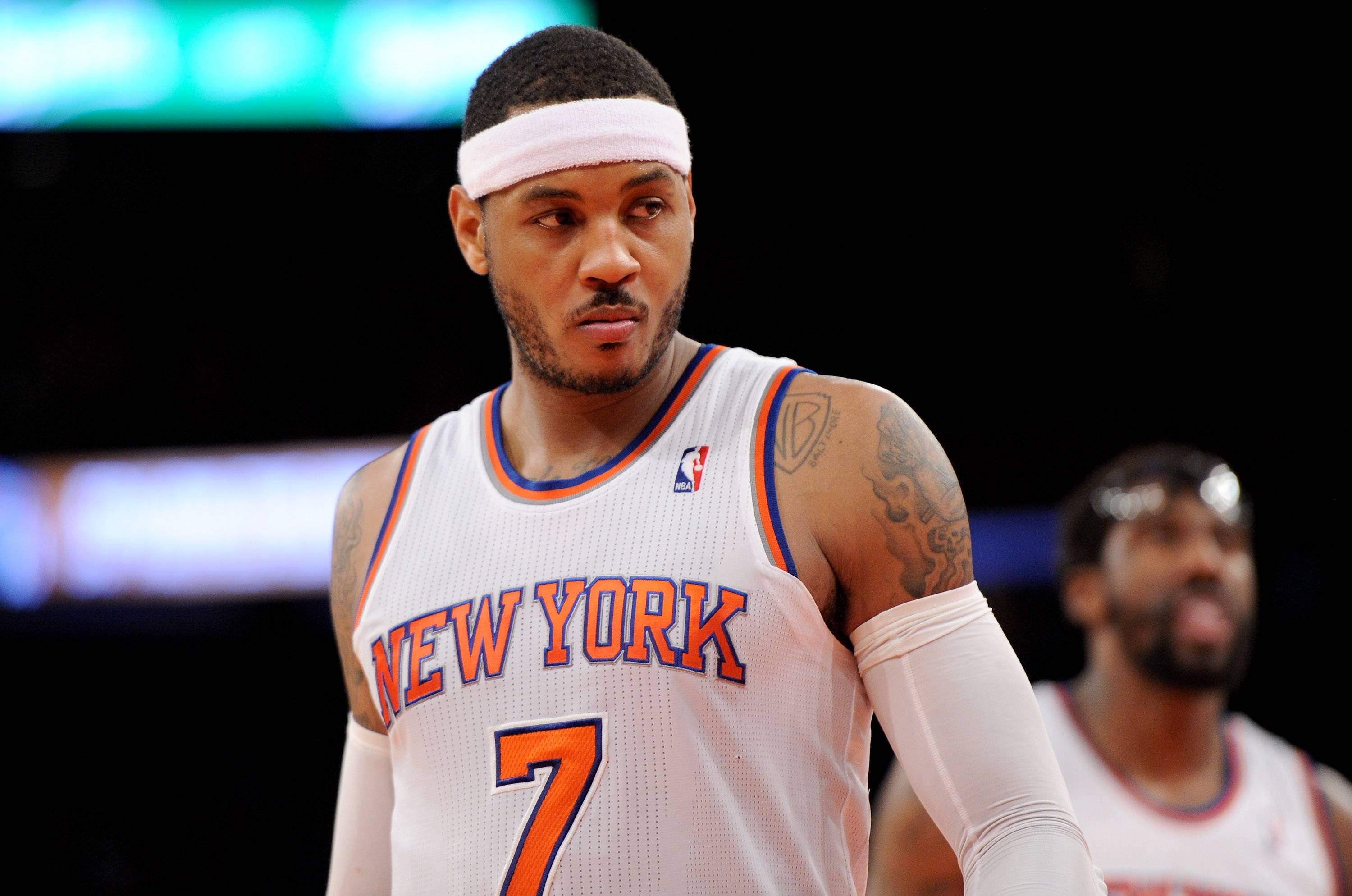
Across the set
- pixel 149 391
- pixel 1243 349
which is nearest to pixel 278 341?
A: pixel 149 391

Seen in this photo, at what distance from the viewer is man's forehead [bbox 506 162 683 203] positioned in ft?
6.77

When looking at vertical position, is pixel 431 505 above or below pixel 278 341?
below

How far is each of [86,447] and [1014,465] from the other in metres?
5.52

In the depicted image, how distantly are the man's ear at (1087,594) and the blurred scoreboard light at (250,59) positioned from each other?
452 cm

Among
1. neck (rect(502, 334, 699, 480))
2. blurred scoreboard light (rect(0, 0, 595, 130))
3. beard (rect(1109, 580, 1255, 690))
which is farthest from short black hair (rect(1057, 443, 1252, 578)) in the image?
blurred scoreboard light (rect(0, 0, 595, 130))

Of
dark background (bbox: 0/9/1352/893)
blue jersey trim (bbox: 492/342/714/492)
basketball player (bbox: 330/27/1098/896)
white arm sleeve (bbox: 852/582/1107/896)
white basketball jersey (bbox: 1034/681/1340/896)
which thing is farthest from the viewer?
dark background (bbox: 0/9/1352/893)

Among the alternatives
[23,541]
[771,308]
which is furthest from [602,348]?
[23,541]

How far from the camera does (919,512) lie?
1885mm

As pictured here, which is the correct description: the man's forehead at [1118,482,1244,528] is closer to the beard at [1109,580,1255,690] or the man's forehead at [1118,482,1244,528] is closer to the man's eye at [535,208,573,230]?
the beard at [1109,580,1255,690]

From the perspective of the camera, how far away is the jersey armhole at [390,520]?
2221mm

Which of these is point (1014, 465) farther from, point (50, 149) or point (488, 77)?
point (488, 77)

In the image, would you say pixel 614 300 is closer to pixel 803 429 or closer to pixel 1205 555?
pixel 803 429

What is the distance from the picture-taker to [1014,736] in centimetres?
181

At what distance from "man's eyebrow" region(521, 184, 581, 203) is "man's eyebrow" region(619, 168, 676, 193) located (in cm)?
7
